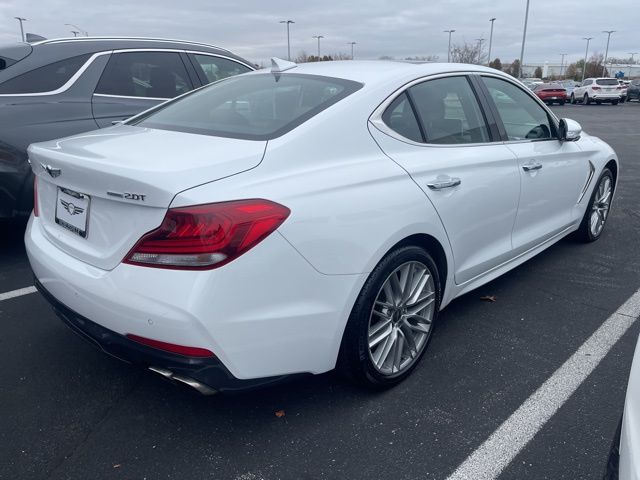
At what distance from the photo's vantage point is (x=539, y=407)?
9.03 ft

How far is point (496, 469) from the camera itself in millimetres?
2334

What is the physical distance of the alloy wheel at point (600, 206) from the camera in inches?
201

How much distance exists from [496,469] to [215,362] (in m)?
1.23

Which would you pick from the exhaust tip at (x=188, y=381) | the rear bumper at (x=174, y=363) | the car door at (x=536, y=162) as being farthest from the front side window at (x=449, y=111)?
the exhaust tip at (x=188, y=381)

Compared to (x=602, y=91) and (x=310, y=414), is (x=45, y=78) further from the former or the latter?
(x=602, y=91)

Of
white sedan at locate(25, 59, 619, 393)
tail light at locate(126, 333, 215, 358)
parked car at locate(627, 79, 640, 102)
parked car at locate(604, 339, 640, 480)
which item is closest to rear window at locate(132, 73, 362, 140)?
white sedan at locate(25, 59, 619, 393)

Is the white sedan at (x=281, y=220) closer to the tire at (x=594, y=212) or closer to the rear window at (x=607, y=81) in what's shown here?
the tire at (x=594, y=212)

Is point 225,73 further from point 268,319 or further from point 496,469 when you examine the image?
point 496,469

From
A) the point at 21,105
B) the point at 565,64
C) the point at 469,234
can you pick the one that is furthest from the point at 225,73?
the point at 565,64

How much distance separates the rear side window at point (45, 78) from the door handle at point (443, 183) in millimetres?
3302

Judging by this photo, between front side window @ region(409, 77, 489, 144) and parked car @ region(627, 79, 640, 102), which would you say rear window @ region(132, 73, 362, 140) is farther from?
parked car @ region(627, 79, 640, 102)

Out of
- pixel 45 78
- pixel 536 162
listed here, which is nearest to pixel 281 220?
pixel 536 162

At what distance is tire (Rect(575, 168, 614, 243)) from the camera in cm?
499

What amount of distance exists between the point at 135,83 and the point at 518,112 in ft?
10.8
